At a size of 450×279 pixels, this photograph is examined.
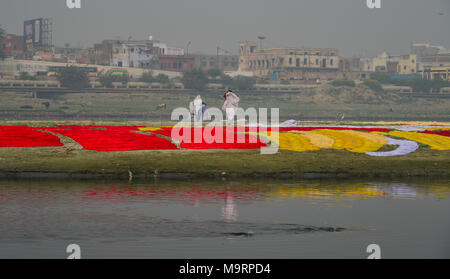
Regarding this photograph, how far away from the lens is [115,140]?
46719mm

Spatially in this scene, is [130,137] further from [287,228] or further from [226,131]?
[287,228]

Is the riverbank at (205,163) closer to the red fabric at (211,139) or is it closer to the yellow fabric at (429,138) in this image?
the red fabric at (211,139)

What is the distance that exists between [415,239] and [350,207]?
21.4 ft

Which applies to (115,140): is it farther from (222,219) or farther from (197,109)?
(222,219)

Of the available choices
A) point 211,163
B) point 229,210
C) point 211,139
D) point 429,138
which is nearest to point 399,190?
point 229,210

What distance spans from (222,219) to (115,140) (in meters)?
20.7

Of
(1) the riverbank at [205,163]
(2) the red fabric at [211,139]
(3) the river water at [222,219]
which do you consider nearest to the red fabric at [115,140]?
(1) the riverbank at [205,163]

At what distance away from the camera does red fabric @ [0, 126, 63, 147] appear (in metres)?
45.2

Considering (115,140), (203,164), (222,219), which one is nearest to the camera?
(222,219)

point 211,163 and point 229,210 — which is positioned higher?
point 211,163

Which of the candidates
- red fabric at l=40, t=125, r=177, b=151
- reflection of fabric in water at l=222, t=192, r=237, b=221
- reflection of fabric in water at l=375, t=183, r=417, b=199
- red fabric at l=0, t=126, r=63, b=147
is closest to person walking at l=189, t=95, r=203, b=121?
red fabric at l=40, t=125, r=177, b=151

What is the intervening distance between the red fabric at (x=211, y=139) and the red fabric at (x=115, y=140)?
1.48m
